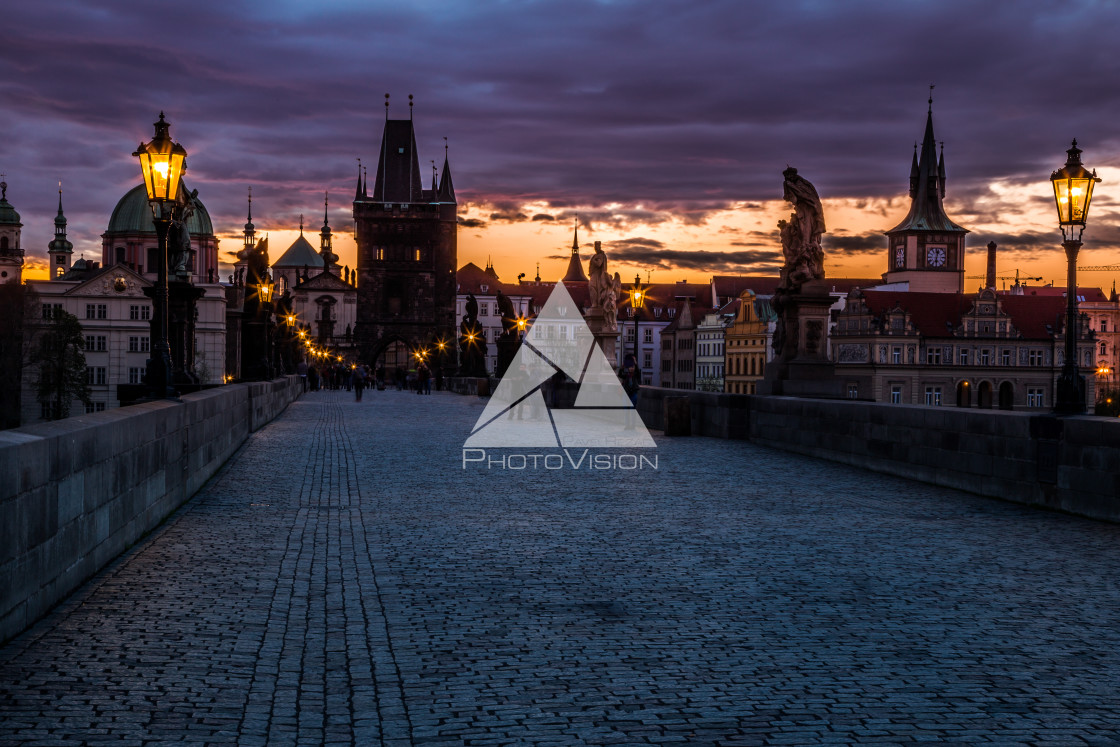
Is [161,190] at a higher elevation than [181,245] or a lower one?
lower

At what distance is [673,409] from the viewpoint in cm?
2284

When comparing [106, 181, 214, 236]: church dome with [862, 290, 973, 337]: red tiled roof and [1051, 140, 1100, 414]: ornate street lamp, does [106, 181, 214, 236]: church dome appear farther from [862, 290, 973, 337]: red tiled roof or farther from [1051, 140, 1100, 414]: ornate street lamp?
[1051, 140, 1100, 414]: ornate street lamp

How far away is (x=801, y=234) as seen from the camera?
22.5m

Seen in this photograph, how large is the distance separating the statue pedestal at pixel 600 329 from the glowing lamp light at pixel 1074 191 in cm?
2119

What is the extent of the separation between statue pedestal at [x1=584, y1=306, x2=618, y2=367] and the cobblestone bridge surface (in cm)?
2220

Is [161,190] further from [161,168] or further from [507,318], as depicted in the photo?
[507,318]

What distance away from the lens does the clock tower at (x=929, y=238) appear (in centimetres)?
14475

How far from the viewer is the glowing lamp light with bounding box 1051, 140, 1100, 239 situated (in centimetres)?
1280

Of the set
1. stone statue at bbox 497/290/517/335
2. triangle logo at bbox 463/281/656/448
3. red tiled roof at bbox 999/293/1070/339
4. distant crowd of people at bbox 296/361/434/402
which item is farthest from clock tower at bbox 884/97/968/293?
triangle logo at bbox 463/281/656/448

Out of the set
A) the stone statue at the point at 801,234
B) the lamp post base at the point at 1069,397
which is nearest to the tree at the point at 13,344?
the stone statue at the point at 801,234

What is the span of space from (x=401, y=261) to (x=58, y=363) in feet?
125

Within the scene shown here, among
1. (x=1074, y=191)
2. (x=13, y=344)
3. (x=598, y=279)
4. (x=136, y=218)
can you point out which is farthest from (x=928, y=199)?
(x=1074, y=191)

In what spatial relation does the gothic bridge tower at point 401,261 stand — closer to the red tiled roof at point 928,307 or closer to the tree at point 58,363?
the tree at point 58,363

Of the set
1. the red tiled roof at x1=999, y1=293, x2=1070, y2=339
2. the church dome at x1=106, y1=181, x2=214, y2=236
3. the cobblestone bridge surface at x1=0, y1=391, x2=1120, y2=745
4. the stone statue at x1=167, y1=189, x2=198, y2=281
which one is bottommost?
the cobblestone bridge surface at x1=0, y1=391, x2=1120, y2=745
